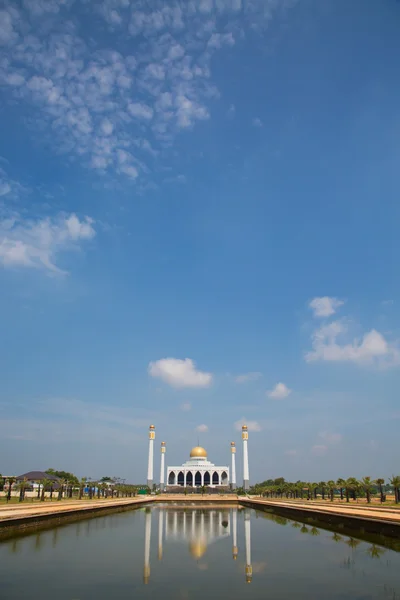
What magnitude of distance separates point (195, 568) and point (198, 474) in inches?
4074

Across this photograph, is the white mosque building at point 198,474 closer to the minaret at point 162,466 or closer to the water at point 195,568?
the minaret at point 162,466

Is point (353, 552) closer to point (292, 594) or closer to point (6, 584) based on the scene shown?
point (292, 594)

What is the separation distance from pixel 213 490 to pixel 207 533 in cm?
8593

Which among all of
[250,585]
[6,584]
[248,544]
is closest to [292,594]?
[250,585]

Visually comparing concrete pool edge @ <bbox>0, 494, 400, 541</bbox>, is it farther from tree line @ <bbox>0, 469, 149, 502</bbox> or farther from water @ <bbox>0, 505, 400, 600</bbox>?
tree line @ <bbox>0, 469, 149, 502</bbox>

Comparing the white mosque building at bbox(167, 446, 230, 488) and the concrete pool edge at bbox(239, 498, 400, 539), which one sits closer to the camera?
the concrete pool edge at bbox(239, 498, 400, 539)

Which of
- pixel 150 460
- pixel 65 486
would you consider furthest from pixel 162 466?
pixel 65 486

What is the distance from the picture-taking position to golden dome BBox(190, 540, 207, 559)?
546 inches

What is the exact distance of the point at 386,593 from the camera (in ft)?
30.6

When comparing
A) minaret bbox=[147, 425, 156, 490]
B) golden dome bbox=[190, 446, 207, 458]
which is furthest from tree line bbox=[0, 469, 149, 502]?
golden dome bbox=[190, 446, 207, 458]

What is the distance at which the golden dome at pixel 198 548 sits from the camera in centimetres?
1388

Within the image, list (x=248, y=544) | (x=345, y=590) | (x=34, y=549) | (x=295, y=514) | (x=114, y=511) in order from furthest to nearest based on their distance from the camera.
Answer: (x=114, y=511)
(x=295, y=514)
(x=248, y=544)
(x=34, y=549)
(x=345, y=590)

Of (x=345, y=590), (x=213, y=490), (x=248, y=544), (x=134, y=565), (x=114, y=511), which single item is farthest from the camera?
(x=213, y=490)

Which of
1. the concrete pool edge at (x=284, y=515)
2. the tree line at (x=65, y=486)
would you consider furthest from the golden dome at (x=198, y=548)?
the tree line at (x=65, y=486)
